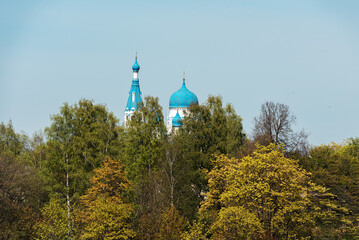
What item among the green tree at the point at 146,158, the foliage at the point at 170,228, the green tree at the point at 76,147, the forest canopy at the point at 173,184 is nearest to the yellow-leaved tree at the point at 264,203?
the forest canopy at the point at 173,184

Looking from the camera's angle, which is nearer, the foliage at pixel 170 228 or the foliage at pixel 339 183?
the foliage at pixel 170 228

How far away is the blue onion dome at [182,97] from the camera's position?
377ft

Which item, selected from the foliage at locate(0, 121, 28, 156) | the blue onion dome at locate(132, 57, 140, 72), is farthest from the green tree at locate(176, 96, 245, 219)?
the blue onion dome at locate(132, 57, 140, 72)

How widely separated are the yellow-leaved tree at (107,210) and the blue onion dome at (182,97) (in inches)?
2629

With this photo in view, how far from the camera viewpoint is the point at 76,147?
60406 mm

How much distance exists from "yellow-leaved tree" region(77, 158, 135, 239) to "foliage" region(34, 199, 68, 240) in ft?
5.11

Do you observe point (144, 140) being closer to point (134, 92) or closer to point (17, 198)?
point (17, 198)

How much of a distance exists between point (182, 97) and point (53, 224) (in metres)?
70.5

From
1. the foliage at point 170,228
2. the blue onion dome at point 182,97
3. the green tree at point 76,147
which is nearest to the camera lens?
the foliage at point 170,228

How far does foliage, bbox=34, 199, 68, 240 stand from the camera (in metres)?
44.8

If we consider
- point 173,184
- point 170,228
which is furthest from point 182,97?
point 170,228

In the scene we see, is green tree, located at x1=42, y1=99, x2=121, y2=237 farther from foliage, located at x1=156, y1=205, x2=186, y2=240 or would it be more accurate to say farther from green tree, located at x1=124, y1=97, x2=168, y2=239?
foliage, located at x1=156, y1=205, x2=186, y2=240

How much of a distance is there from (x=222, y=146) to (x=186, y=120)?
182 inches

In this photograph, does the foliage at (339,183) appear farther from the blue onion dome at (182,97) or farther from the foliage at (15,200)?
the blue onion dome at (182,97)
